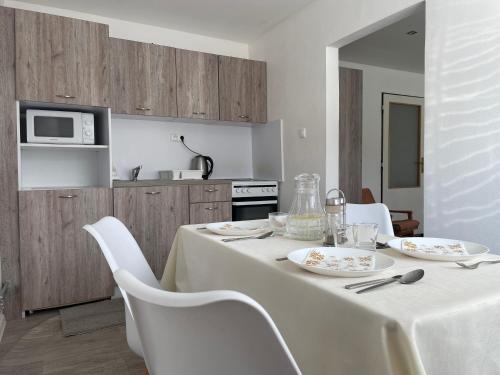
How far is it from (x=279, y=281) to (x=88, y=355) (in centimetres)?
165

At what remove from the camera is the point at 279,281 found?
980mm

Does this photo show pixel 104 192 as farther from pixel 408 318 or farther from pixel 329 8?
pixel 408 318

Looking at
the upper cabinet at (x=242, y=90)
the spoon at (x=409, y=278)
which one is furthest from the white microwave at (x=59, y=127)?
the spoon at (x=409, y=278)

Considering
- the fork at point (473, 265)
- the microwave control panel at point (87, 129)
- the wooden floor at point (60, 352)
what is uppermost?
the microwave control panel at point (87, 129)

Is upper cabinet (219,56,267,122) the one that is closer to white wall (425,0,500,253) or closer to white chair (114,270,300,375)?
white wall (425,0,500,253)

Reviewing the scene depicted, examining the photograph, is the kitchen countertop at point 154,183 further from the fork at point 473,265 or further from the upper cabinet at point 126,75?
the fork at point 473,265

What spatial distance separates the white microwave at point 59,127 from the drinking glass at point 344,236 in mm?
2446

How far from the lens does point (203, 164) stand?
12.8ft

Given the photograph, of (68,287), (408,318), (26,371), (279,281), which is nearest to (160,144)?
(68,287)

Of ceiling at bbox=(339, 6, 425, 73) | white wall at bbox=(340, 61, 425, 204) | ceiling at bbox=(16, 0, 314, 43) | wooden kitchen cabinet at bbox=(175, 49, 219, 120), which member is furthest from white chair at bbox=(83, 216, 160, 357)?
white wall at bbox=(340, 61, 425, 204)

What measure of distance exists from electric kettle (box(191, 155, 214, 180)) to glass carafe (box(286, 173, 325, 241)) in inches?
98.5

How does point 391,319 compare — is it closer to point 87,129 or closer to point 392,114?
point 87,129

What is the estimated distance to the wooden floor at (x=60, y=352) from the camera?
193cm

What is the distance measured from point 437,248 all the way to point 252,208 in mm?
2572
